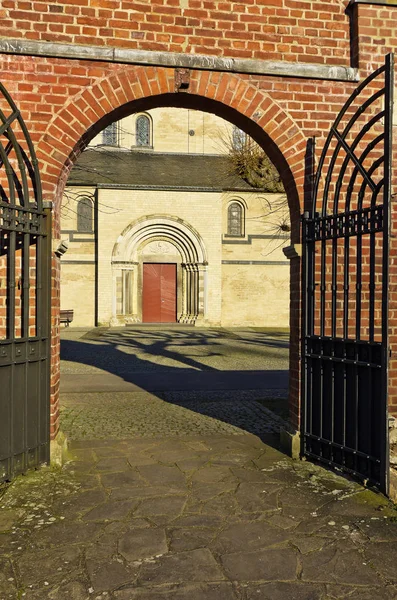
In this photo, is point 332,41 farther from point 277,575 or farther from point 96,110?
point 277,575

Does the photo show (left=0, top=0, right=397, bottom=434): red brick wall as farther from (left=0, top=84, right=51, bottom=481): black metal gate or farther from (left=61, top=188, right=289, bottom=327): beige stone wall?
(left=61, top=188, right=289, bottom=327): beige stone wall

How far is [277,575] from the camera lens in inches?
106

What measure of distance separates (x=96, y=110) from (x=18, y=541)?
141 inches

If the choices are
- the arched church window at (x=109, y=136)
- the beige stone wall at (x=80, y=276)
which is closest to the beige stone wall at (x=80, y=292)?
the beige stone wall at (x=80, y=276)

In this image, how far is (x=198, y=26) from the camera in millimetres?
4723

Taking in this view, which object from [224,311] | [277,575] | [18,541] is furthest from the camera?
[224,311]

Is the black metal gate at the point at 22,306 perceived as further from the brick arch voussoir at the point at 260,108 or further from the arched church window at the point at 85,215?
the arched church window at the point at 85,215

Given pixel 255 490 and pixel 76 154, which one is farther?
pixel 76 154

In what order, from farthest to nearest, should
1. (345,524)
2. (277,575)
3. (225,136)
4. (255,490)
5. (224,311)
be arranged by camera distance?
(225,136) → (224,311) → (255,490) → (345,524) → (277,575)

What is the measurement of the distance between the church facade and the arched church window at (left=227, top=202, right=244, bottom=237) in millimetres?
50

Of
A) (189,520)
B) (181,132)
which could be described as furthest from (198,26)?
(181,132)

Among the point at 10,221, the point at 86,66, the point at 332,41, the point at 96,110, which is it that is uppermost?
the point at 332,41

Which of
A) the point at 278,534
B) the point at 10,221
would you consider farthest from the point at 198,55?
the point at 278,534

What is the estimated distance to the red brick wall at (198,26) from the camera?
450 centimetres
